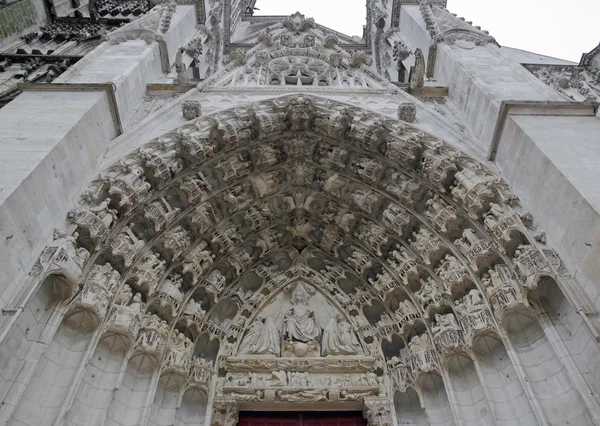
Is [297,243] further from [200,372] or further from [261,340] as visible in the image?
[200,372]

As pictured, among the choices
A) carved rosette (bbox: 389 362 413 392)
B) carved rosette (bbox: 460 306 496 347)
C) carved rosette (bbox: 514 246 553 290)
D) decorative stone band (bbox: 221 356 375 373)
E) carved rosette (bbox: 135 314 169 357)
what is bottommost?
decorative stone band (bbox: 221 356 375 373)

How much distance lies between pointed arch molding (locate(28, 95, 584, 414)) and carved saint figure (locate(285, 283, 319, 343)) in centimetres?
29

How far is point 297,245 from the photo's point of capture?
8.77 m

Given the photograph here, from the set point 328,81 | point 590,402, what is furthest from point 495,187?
point 328,81

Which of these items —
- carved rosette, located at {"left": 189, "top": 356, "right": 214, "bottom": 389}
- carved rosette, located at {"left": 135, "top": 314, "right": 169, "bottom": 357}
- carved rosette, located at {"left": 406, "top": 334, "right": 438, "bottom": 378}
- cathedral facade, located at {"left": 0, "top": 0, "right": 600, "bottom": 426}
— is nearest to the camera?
cathedral facade, located at {"left": 0, "top": 0, "right": 600, "bottom": 426}

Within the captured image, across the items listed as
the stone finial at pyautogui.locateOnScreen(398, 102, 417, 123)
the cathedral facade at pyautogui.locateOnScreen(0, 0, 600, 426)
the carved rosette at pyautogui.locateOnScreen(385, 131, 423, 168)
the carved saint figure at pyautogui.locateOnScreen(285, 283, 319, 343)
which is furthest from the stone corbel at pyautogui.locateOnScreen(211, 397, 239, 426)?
the stone finial at pyautogui.locateOnScreen(398, 102, 417, 123)

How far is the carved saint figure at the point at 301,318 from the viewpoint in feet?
23.7

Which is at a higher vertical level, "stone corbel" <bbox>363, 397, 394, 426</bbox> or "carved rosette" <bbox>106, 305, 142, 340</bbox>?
"carved rosette" <bbox>106, 305, 142, 340</bbox>

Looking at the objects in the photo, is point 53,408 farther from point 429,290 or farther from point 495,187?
point 495,187

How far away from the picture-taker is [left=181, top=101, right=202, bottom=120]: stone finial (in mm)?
7973

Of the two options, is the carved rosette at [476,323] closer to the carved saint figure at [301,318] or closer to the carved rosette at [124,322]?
the carved saint figure at [301,318]

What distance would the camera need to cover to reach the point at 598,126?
6660mm

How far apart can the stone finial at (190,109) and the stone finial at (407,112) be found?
10.8ft

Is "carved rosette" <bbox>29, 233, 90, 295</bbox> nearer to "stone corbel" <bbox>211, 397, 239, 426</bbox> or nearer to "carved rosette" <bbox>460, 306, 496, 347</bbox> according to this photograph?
"stone corbel" <bbox>211, 397, 239, 426</bbox>
